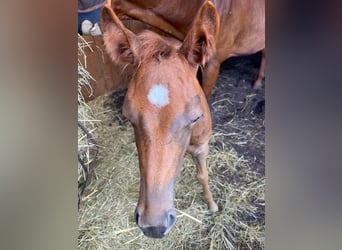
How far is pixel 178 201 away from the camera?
1.25m

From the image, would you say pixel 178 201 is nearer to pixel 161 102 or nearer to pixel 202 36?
pixel 161 102

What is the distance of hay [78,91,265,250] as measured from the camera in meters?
1.24

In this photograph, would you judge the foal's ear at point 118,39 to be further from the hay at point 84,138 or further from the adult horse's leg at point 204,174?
the adult horse's leg at point 204,174

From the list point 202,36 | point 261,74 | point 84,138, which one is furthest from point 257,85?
point 84,138

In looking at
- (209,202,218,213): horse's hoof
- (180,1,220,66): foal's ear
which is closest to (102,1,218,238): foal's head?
(180,1,220,66): foal's ear

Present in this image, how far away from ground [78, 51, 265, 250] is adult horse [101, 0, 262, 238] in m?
0.05

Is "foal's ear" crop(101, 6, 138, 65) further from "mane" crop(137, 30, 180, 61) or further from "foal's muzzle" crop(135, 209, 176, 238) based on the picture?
"foal's muzzle" crop(135, 209, 176, 238)

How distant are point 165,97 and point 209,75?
0.16 metres
